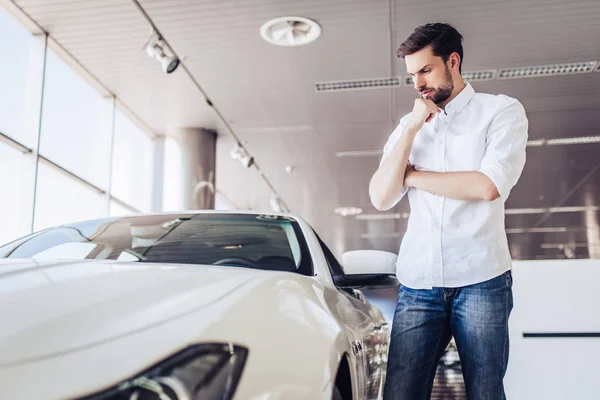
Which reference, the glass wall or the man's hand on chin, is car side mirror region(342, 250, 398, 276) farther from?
the glass wall

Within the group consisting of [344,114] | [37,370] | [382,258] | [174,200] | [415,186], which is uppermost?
[344,114]

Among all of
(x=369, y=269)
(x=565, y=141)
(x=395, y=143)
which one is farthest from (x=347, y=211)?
(x=395, y=143)

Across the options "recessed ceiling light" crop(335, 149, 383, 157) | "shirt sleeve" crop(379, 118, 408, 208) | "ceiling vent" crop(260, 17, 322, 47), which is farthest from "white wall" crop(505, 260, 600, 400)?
"recessed ceiling light" crop(335, 149, 383, 157)

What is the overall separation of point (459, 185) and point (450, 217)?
0.34 feet

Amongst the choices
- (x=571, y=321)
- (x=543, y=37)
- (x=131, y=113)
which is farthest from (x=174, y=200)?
(x=571, y=321)

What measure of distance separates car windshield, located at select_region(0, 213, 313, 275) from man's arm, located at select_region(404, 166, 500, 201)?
42 centimetres

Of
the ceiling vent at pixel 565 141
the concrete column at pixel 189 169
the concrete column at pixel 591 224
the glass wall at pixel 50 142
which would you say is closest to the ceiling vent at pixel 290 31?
the glass wall at pixel 50 142

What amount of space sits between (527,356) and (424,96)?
2.69 meters

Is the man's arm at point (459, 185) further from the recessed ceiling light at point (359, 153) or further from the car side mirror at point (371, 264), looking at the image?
the recessed ceiling light at point (359, 153)

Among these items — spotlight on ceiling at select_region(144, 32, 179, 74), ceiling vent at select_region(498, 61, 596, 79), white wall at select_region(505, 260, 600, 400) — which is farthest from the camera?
ceiling vent at select_region(498, 61, 596, 79)

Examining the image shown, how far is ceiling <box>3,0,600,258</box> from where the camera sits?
5129mm

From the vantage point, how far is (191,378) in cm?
83

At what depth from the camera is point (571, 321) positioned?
387cm

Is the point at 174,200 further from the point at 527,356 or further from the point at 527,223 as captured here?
the point at 527,223
